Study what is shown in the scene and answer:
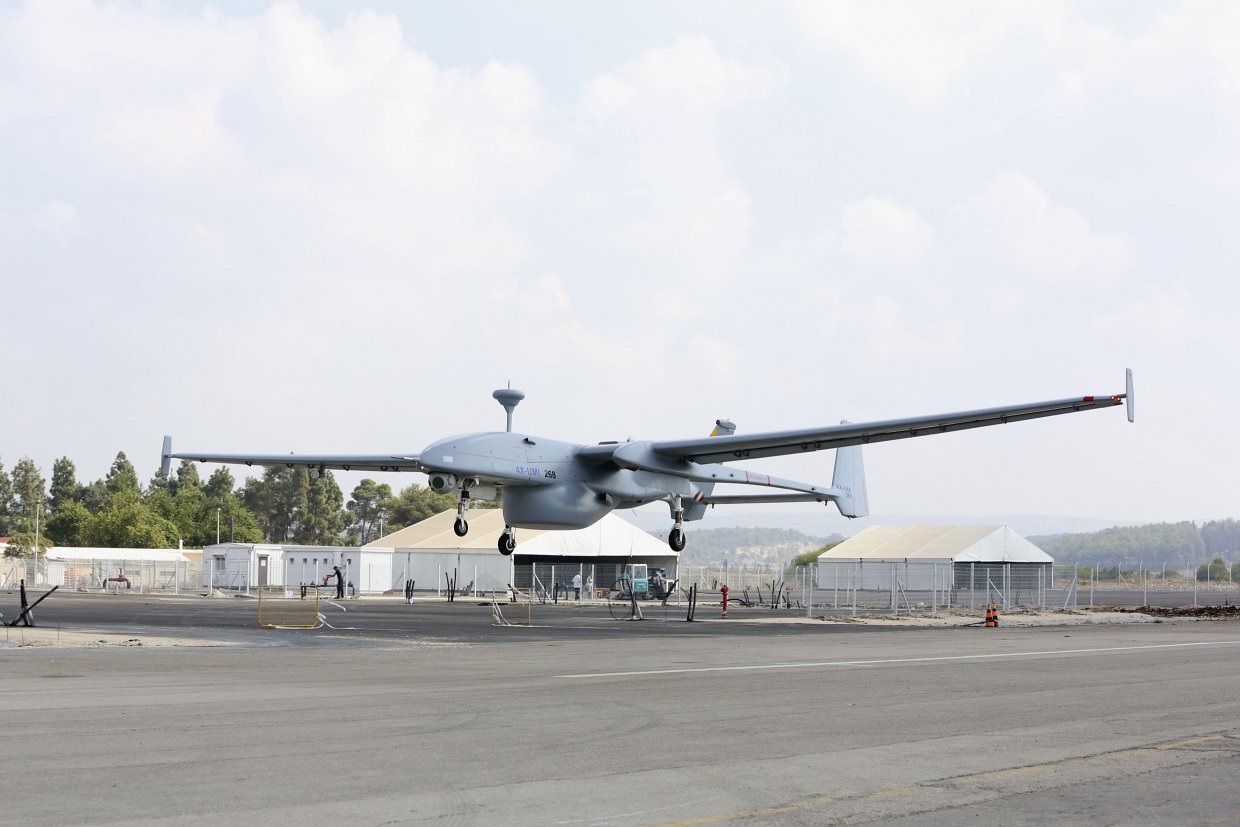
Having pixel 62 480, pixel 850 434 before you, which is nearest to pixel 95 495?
pixel 62 480

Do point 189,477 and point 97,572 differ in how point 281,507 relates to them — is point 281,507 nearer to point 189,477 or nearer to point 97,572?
point 189,477

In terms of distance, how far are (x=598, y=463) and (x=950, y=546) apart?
35.0 meters

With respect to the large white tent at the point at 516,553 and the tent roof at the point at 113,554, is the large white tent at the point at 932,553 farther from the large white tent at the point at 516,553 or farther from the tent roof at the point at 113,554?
the tent roof at the point at 113,554

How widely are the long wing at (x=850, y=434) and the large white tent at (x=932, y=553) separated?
21988 millimetres

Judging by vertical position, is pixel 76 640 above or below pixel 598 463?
below

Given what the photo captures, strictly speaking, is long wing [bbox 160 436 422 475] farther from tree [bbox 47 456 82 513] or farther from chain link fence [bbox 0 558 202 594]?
tree [bbox 47 456 82 513]

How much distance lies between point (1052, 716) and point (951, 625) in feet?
84.2

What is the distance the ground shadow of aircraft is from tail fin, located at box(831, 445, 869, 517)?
574 centimetres

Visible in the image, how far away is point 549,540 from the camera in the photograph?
245ft

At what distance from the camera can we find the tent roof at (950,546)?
68312 millimetres

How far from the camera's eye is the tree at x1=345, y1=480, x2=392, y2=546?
180m

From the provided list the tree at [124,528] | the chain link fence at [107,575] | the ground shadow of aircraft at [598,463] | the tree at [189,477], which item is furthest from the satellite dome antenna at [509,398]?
the tree at [189,477]

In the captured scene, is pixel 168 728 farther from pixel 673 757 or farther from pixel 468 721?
pixel 673 757

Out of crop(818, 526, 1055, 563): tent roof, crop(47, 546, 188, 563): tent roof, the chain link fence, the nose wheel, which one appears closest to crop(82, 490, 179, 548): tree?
crop(47, 546, 188, 563): tent roof
